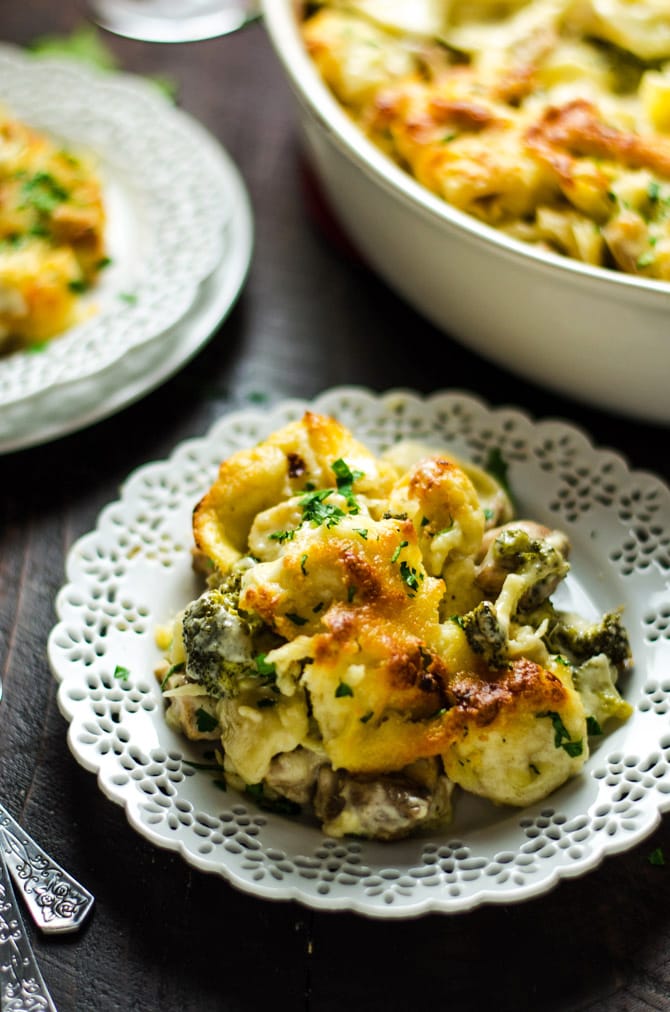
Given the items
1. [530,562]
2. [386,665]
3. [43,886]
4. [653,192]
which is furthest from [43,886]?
[653,192]

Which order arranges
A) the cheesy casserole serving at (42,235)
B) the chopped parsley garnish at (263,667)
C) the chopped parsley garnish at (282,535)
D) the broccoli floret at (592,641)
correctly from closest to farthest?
the chopped parsley garnish at (263,667)
the chopped parsley garnish at (282,535)
the broccoli floret at (592,641)
the cheesy casserole serving at (42,235)

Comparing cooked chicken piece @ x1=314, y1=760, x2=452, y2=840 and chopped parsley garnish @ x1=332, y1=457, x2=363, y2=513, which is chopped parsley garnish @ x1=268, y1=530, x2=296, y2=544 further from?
cooked chicken piece @ x1=314, y1=760, x2=452, y2=840

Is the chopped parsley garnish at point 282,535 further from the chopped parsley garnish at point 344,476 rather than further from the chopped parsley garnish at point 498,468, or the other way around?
the chopped parsley garnish at point 498,468

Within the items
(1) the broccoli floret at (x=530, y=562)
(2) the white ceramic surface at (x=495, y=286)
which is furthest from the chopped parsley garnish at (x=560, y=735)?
(2) the white ceramic surface at (x=495, y=286)

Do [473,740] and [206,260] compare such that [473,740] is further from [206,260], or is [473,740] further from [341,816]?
[206,260]

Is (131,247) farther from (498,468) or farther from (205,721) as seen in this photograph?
(205,721)

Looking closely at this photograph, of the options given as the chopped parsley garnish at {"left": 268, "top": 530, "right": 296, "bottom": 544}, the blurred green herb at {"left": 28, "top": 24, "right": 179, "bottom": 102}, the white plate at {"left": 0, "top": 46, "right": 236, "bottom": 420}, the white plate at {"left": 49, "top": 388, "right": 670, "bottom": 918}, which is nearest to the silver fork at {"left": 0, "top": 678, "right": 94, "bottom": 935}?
the white plate at {"left": 49, "top": 388, "right": 670, "bottom": 918}
